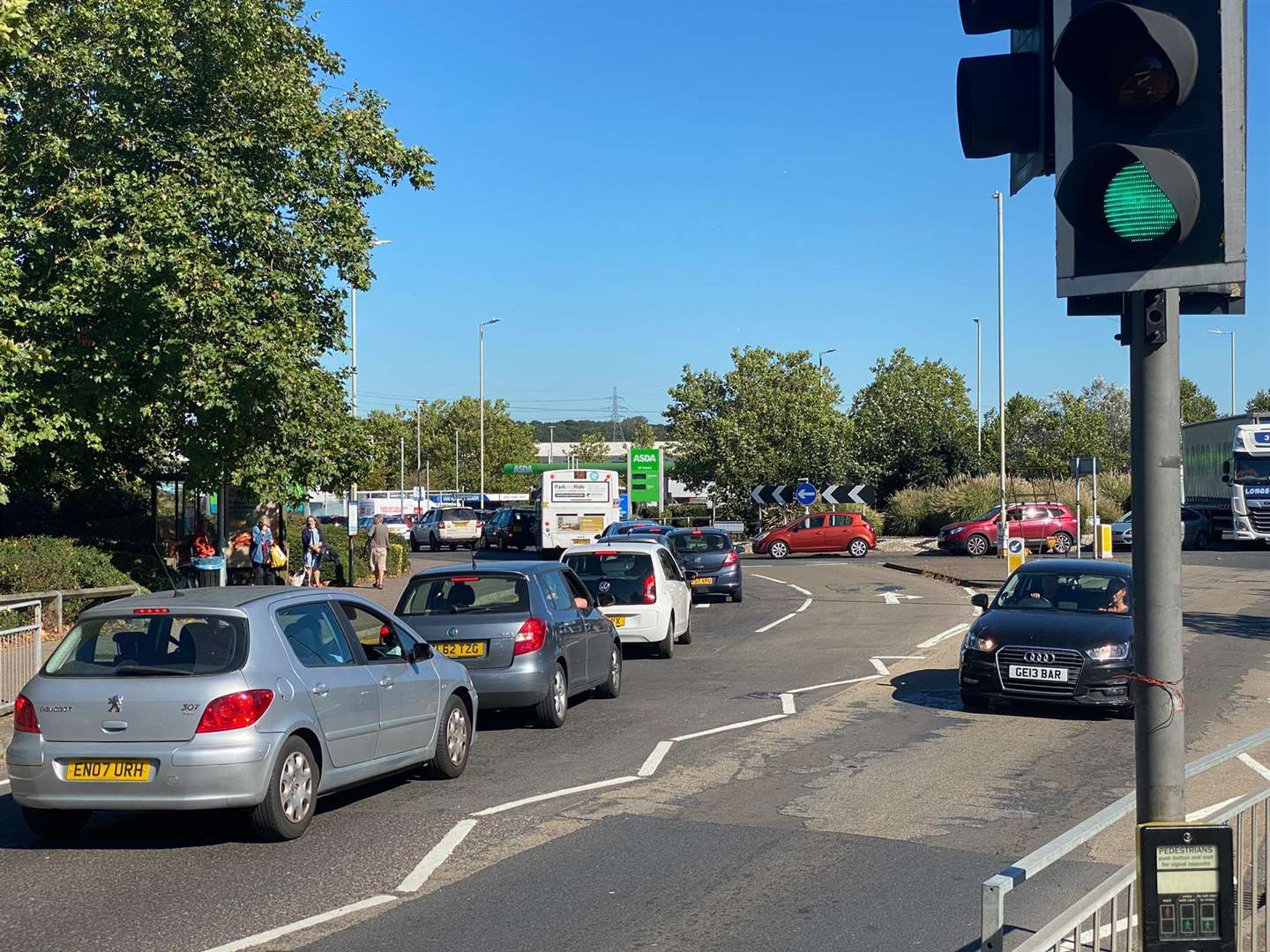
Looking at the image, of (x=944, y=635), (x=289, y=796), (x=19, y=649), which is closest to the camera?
(x=289, y=796)

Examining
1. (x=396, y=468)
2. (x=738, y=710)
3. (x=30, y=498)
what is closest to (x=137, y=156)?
(x=30, y=498)

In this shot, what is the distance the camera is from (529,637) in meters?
12.7

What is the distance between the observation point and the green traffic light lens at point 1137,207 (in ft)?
11.3

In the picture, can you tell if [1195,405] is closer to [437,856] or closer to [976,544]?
[976,544]

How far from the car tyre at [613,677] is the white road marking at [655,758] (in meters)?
2.90

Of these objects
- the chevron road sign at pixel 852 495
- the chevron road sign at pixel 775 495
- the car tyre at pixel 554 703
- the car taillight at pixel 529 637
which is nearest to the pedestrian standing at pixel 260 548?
the car tyre at pixel 554 703

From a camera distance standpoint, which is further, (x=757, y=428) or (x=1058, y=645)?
(x=757, y=428)

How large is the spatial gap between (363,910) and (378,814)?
7.90ft

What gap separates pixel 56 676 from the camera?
28.0ft

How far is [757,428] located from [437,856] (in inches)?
2162

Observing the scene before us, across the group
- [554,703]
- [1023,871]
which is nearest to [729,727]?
[554,703]

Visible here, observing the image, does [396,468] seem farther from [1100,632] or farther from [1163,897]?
[1163,897]

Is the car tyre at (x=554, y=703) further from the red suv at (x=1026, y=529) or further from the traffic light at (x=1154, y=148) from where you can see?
the red suv at (x=1026, y=529)

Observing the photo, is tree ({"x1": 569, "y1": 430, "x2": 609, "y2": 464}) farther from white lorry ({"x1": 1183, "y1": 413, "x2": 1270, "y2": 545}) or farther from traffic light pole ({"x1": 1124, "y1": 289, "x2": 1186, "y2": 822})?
traffic light pole ({"x1": 1124, "y1": 289, "x2": 1186, "y2": 822})
